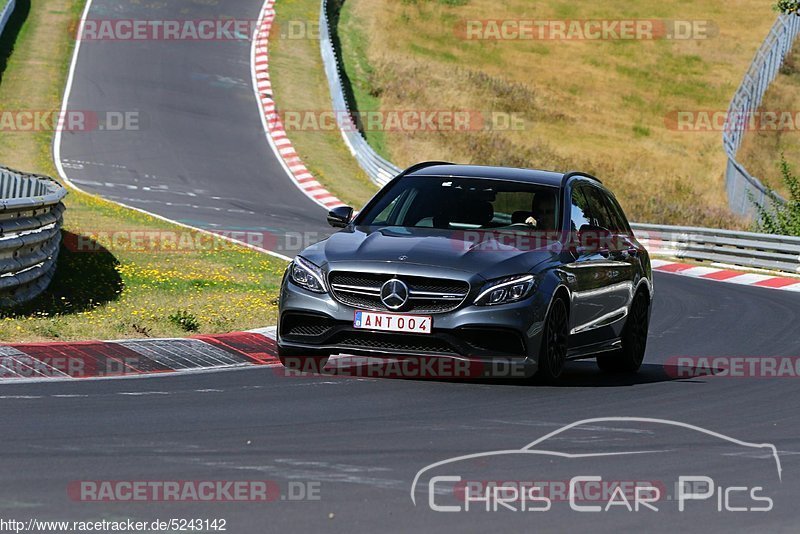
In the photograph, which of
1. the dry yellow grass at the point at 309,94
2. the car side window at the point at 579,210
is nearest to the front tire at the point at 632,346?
the car side window at the point at 579,210

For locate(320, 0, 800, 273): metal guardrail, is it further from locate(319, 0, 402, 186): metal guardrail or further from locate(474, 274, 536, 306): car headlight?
locate(474, 274, 536, 306): car headlight

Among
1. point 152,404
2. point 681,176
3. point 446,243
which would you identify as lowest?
point 681,176

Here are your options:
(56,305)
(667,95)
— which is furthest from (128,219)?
(667,95)

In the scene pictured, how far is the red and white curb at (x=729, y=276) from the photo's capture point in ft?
80.7

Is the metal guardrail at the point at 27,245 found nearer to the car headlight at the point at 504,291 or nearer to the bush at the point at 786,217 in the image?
the car headlight at the point at 504,291

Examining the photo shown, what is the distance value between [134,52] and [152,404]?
→ 39567mm

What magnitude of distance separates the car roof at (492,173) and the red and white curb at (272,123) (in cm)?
1960

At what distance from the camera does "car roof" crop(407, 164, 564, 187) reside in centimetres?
1155

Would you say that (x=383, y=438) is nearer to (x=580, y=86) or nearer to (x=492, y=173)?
(x=492, y=173)

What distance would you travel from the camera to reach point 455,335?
9891 mm

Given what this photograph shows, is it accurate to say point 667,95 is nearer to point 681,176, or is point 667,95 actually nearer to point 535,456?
point 681,176

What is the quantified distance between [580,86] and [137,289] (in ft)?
148

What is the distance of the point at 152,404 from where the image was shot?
8922 mm

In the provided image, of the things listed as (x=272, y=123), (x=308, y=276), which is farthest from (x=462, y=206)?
(x=272, y=123)
